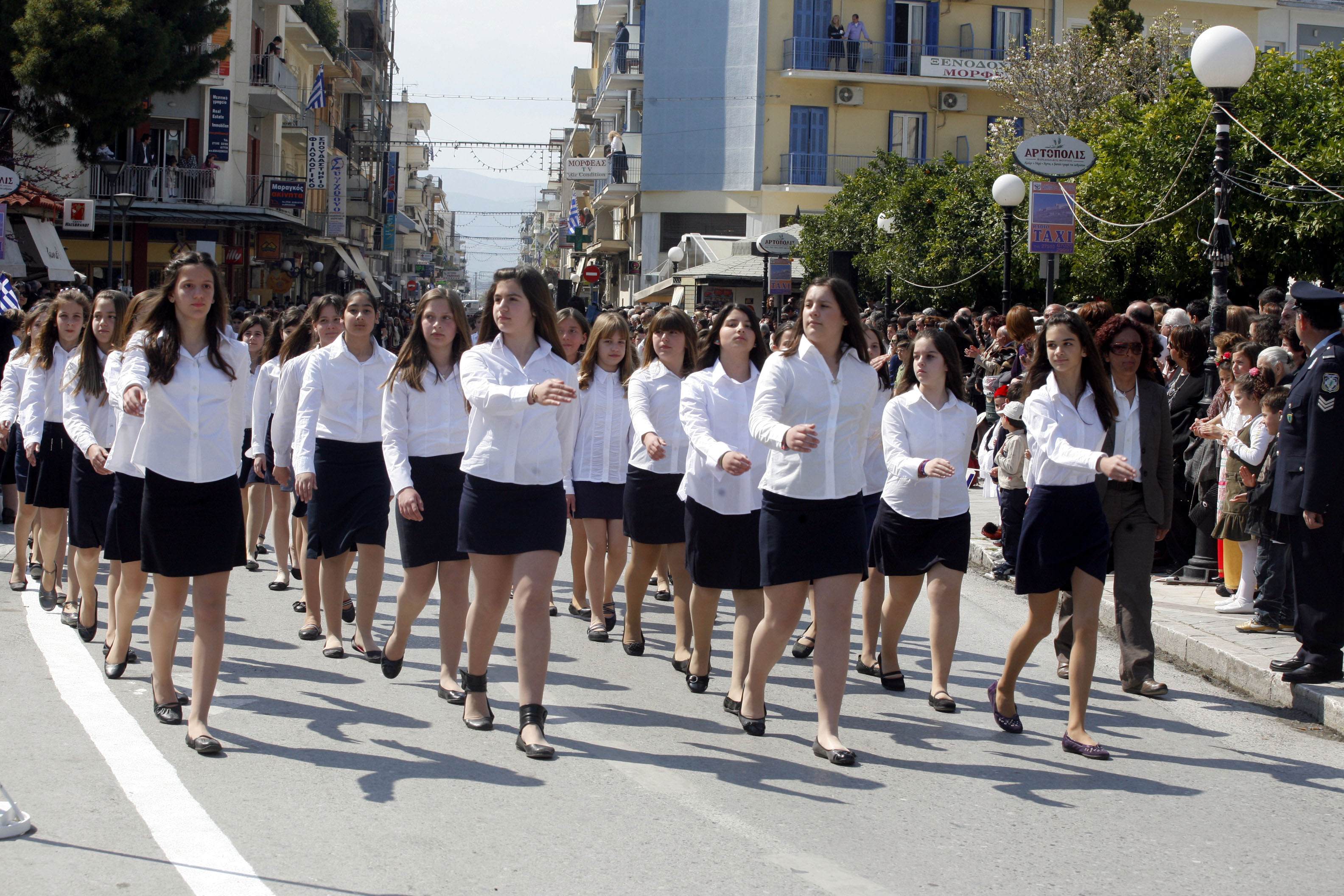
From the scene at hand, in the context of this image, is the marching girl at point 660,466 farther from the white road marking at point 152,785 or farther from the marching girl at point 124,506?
the white road marking at point 152,785

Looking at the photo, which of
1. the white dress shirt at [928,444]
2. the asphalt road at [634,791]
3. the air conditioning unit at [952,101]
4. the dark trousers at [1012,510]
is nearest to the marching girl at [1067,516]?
the asphalt road at [634,791]

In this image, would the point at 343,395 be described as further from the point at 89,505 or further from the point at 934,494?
the point at 934,494

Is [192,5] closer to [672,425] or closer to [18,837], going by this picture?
[672,425]

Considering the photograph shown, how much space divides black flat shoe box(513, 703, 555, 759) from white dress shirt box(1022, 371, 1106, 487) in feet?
8.03

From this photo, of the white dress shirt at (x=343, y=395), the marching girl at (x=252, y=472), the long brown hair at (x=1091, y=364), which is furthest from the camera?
the marching girl at (x=252, y=472)

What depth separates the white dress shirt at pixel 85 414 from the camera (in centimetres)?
688

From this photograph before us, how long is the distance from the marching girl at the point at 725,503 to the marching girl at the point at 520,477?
0.81 metres

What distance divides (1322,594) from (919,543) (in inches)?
80.8

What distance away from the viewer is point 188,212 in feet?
113

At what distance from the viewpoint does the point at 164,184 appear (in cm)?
3538

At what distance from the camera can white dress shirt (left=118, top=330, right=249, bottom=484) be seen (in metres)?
5.56

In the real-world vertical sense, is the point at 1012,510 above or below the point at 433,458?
below

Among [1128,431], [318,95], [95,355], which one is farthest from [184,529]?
[318,95]

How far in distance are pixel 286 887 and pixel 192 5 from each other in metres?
26.3
